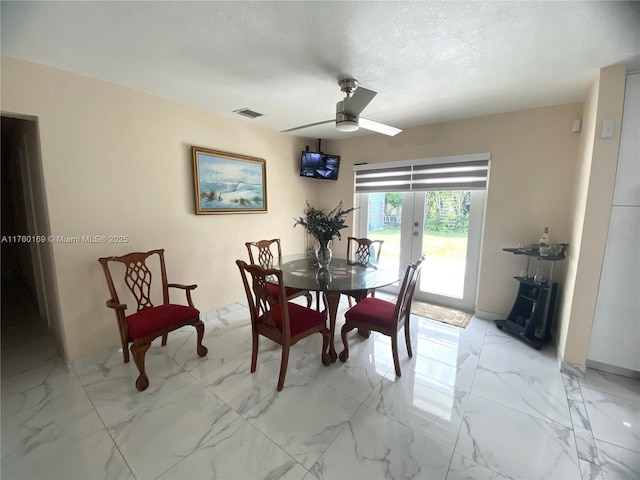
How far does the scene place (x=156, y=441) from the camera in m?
1.50

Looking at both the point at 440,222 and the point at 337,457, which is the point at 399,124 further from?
the point at 337,457

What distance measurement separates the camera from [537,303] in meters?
2.46

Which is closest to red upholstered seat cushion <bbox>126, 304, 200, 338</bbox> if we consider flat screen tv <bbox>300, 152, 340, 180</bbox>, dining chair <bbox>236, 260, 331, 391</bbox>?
dining chair <bbox>236, 260, 331, 391</bbox>

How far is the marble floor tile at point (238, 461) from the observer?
132 cm

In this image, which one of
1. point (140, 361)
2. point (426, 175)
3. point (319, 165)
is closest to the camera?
point (140, 361)

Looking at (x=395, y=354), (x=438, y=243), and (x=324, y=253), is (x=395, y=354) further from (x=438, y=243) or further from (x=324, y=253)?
(x=438, y=243)

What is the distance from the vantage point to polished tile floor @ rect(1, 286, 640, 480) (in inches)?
53.5

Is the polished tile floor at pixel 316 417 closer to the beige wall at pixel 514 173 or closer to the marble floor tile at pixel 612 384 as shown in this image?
the marble floor tile at pixel 612 384

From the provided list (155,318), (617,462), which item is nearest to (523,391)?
(617,462)

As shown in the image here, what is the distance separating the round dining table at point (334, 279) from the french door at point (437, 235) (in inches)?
23.9

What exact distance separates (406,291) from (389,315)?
0.27 m

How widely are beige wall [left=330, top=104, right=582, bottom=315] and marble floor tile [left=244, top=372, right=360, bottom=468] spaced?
7.43 ft

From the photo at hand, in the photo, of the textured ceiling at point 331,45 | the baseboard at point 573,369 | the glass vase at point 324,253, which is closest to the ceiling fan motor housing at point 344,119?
the textured ceiling at point 331,45

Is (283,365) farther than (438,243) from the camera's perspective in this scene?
No
